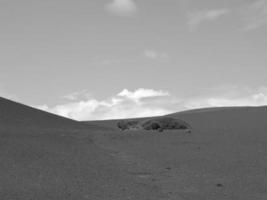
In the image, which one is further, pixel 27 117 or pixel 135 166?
pixel 27 117

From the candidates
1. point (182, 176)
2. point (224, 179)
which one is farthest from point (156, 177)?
point (224, 179)

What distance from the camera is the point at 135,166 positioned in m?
13.6

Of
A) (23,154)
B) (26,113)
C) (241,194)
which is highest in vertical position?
(26,113)

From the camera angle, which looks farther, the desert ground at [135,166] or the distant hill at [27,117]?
the distant hill at [27,117]

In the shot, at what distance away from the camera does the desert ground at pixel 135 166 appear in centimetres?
968

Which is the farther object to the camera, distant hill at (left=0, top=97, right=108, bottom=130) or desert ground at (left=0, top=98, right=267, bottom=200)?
distant hill at (left=0, top=97, right=108, bottom=130)

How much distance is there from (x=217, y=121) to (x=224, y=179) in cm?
2555

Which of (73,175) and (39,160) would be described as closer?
(73,175)

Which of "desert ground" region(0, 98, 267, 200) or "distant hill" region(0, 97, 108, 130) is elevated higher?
"distant hill" region(0, 97, 108, 130)

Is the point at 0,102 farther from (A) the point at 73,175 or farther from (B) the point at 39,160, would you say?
(A) the point at 73,175

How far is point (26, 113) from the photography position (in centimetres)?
3155

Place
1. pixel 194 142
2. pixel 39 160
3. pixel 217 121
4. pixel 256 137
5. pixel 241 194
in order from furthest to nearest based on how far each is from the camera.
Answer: pixel 217 121, pixel 256 137, pixel 194 142, pixel 39 160, pixel 241 194

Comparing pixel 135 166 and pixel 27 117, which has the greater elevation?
pixel 27 117

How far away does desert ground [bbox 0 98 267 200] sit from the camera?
9.68 metres
